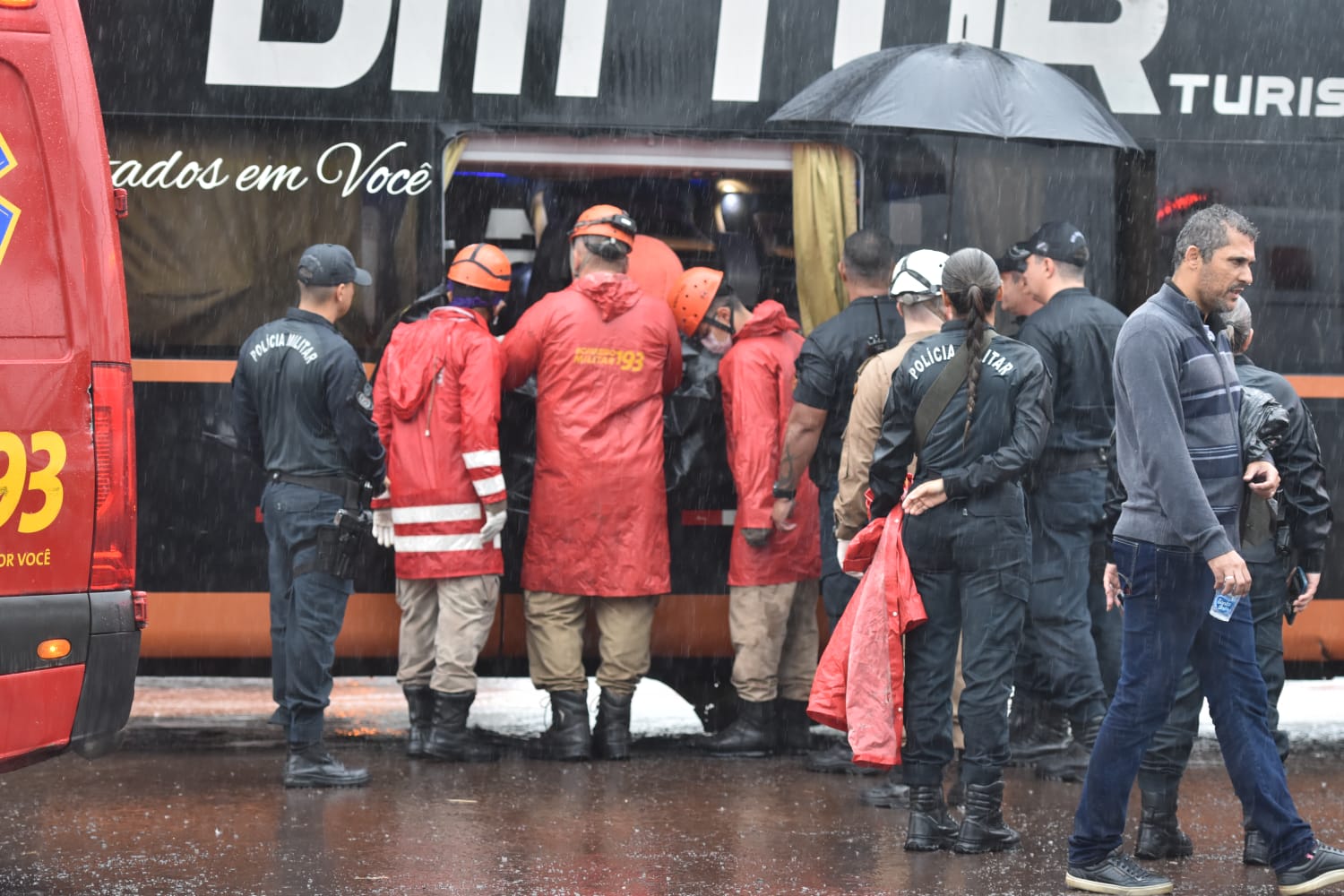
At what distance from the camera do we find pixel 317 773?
6.65m

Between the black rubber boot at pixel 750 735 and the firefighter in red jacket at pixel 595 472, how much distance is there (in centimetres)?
43

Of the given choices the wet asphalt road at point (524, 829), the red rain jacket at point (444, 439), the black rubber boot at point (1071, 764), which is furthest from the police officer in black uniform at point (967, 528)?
the red rain jacket at point (444, 439)

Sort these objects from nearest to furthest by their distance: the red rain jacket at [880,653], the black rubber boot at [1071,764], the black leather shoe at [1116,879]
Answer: the black leather shoe at [1116,879] → the red rain jacket at [880,653] → the black rubber boot at [1071,764]

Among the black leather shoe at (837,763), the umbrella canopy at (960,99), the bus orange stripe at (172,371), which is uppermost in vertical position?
the umbrella canopy at (960,99)

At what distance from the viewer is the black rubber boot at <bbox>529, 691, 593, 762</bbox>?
729 centimetres

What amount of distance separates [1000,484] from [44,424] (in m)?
2.86

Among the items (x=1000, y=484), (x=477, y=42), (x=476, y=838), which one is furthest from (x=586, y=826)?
(x=477, y=42)

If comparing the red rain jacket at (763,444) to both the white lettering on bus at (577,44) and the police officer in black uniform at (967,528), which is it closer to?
the white lettering on bus at (577,44)

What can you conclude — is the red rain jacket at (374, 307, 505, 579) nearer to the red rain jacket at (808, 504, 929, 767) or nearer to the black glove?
the black glove

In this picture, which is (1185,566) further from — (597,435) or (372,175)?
(372,175)

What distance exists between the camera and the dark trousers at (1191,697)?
557 cm

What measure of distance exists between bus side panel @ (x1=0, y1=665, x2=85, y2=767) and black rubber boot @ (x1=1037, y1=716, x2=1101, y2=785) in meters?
3.84

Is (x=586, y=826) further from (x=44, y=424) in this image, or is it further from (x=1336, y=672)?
(x=1336, y=672)

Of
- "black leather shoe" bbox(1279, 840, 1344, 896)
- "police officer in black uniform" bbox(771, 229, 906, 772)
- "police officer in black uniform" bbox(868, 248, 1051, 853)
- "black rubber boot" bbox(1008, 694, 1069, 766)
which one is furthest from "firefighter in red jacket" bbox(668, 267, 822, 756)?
"black leather shoe" bbox(1279, 840, 1344, 896)
